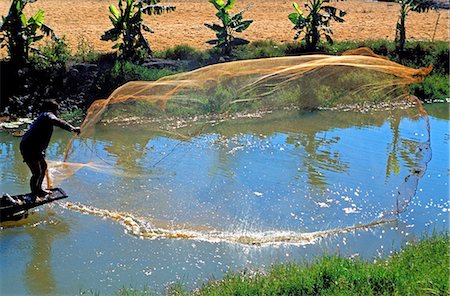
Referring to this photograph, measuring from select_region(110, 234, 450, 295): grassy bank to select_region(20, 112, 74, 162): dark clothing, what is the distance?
2.57 metres

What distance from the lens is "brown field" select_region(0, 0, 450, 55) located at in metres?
18.7

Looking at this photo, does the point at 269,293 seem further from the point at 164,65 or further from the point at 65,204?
the point at 164,65

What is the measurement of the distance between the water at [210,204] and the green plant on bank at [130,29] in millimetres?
3234

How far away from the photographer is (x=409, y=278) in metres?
6.53

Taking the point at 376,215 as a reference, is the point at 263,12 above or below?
above

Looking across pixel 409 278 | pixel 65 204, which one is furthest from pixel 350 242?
pixel 65 204

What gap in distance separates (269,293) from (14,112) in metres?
9.18

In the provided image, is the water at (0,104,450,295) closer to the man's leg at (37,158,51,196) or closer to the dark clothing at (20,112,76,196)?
the man's leg at (37,158,51,196)

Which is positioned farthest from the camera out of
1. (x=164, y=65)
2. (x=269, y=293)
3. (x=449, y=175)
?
(x=164, y=65)

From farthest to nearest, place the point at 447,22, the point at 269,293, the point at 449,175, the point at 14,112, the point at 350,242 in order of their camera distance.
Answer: the point at 447,22 → the point at 14,112 → the point at 449,175 → the point at 350,242 → the point at 269,293

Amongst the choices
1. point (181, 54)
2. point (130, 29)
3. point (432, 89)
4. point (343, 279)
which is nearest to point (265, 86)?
point (343, 279)

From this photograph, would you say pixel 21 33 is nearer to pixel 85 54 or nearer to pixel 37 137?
pixel 85 54

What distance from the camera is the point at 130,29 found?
615 inches

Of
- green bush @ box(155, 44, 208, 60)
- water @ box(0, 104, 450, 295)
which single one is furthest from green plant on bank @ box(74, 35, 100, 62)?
water @ box(0, 104, 450, 295)
